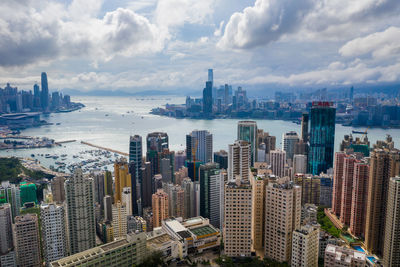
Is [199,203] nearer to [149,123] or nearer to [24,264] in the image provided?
[24,264]

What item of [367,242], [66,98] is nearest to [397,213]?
[367,242]

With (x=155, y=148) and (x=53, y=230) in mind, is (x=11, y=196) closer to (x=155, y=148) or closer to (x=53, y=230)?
(x=53, y=230)

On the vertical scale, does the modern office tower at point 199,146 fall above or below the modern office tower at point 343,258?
above

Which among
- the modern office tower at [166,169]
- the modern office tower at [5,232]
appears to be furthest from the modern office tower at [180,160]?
the modern office tower at [5,232]

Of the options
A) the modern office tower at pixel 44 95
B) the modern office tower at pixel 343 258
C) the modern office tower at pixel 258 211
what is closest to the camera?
the modern office tower at pixel 343 258

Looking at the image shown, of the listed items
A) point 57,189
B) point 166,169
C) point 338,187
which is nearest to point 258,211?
point 338,187

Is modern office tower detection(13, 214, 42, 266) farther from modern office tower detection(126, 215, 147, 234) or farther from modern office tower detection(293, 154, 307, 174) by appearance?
modern office tower detection(293, 154, 307, 174)

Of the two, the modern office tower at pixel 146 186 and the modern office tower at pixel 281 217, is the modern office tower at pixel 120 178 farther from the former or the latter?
the modern office tower at pixel 281 217
